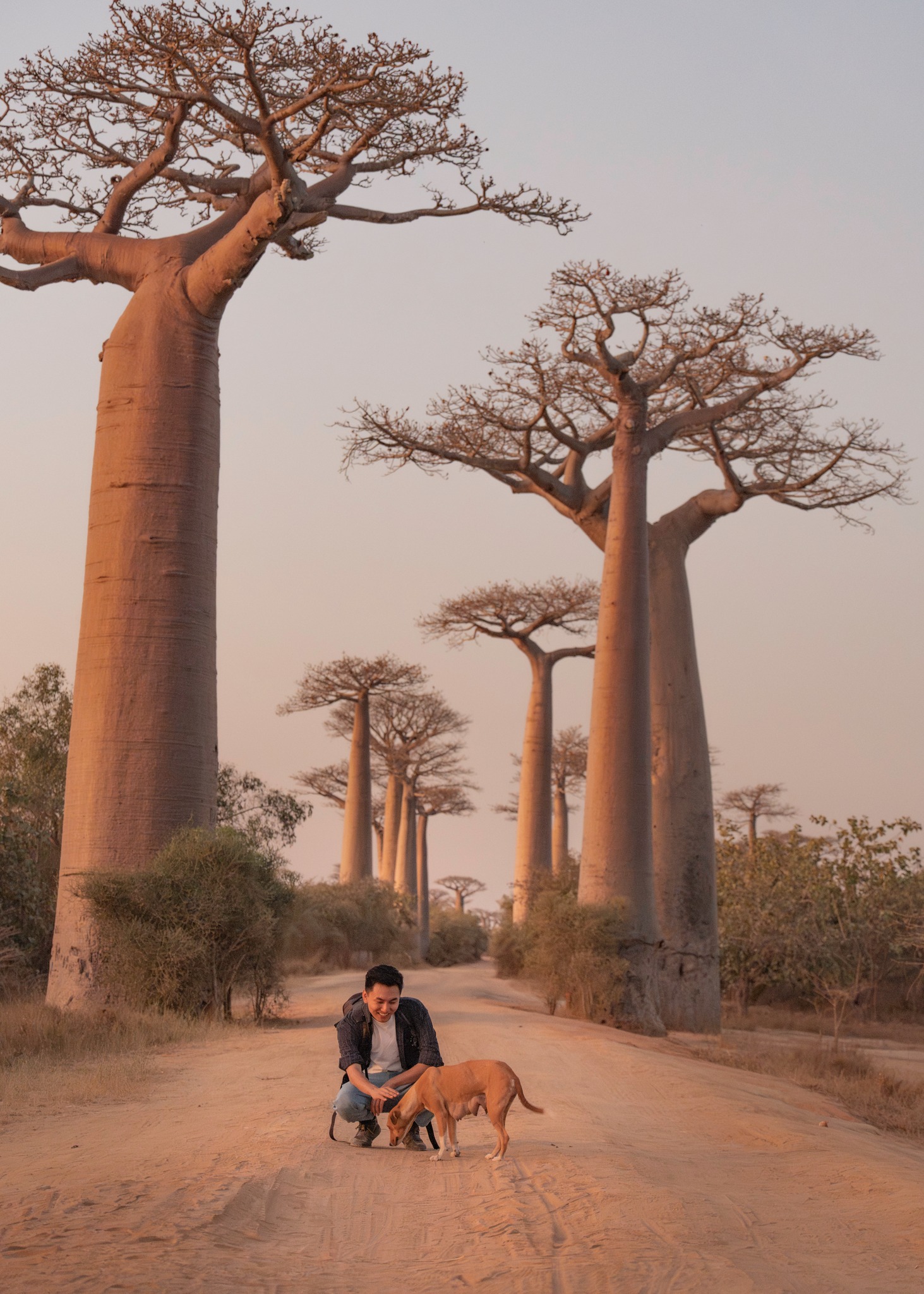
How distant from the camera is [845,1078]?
902 centimetres

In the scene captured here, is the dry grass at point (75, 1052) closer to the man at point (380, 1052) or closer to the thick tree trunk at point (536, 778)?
the man at point (380, 1052)

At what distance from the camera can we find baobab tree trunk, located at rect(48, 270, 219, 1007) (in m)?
9.92

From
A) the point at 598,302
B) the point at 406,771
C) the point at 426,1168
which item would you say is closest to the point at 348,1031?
the point at 426,1168

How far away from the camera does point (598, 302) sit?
41.6ft

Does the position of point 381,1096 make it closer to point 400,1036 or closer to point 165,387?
point 400,1036

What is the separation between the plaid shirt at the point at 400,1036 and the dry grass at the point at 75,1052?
1701 mm

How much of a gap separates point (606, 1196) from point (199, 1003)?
20.0ft

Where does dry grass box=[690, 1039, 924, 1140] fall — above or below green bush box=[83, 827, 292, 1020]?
below

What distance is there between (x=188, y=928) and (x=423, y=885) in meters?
26.1

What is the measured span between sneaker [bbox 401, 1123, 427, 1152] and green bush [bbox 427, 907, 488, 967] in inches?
944

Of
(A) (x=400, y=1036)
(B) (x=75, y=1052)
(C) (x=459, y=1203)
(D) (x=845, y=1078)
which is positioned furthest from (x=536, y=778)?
(C) (x=459, y=1203)

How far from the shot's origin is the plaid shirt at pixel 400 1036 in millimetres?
4379

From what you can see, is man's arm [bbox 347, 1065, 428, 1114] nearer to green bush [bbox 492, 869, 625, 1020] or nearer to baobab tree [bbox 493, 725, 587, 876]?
green bush [bbox 492, 869, 625, 1020]

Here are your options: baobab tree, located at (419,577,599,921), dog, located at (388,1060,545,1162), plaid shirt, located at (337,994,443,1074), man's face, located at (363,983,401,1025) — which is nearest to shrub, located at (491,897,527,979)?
baobab tree, located at (419,577,599,921)
